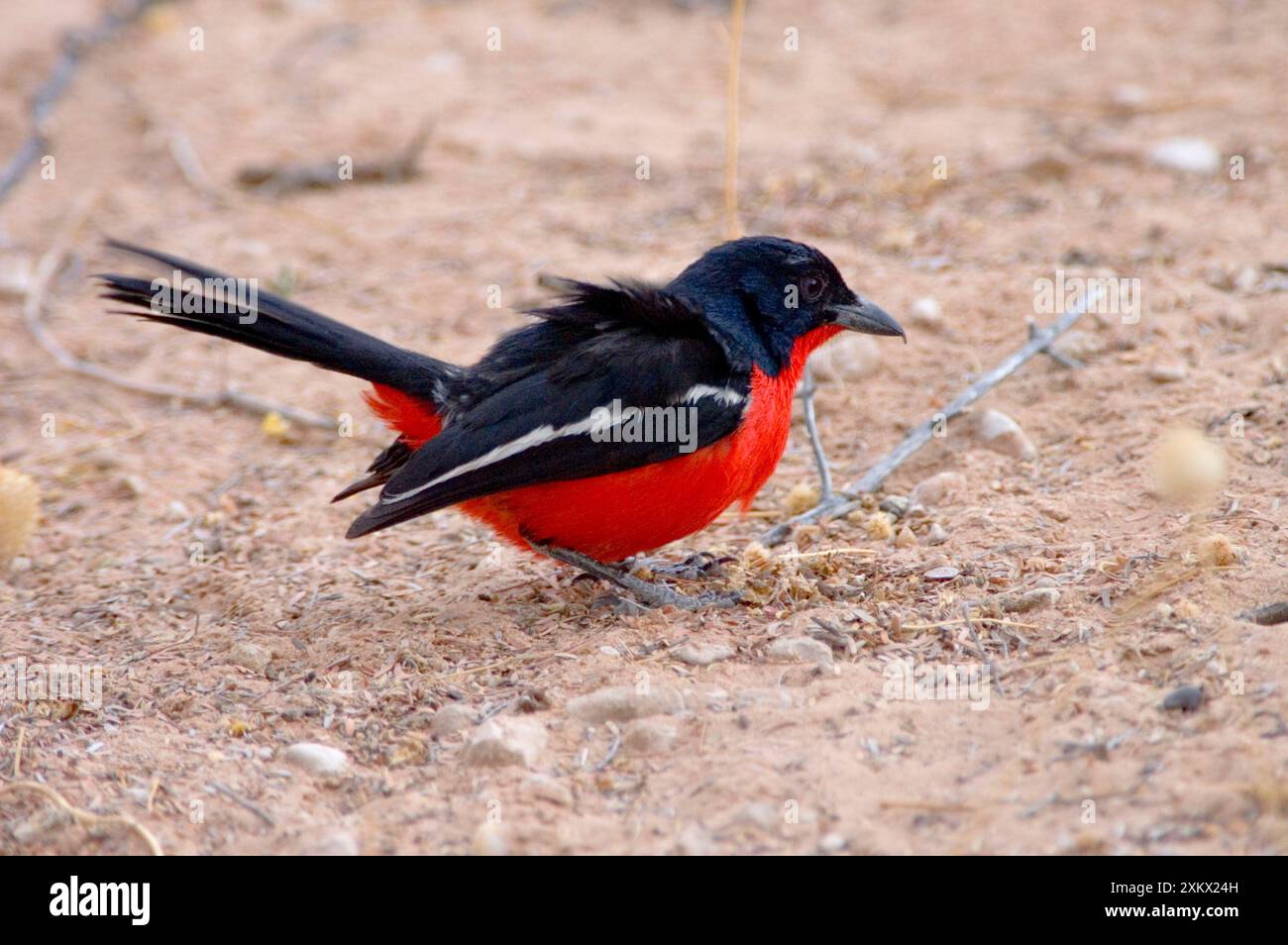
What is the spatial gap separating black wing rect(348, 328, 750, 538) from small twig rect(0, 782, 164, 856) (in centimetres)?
117

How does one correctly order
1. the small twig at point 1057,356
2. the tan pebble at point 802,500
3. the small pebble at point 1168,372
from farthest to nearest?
the small twig at point 1057,356 < the small pebble at point 1168,372 < the tan pebble at point 802,500

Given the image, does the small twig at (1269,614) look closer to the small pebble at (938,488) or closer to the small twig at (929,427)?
the small pebble at (938,488)

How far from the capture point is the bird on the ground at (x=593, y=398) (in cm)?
415

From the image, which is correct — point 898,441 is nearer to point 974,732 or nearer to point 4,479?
point 974,732

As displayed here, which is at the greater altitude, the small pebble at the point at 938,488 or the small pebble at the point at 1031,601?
the small pebble at the point at 938,488

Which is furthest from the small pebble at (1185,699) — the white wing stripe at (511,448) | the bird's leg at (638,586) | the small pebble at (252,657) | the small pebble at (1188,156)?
the small pebble at (1188,156)

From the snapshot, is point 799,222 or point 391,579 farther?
point 799,222

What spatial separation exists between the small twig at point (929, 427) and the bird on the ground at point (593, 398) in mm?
347

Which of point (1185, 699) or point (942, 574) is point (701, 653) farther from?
point (1185, 699)

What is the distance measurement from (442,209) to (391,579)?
356 centimetres

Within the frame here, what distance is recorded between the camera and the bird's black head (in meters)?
4.52

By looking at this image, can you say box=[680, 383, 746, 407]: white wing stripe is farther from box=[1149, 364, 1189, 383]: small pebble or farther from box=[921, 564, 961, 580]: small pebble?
box=[1149, 364, 1189, 383]: small pebble

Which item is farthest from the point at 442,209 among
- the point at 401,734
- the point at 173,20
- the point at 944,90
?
the point at 401,734
